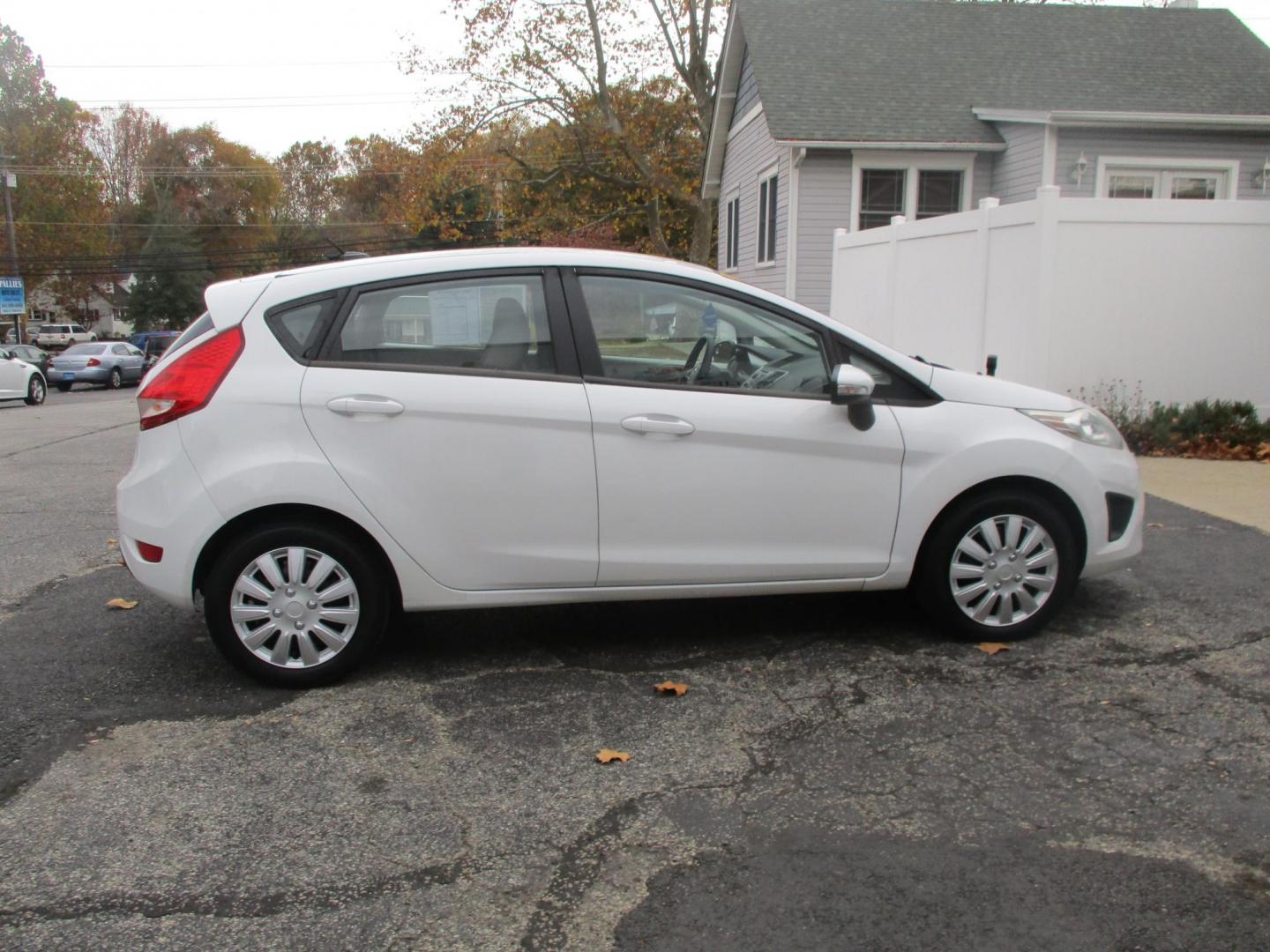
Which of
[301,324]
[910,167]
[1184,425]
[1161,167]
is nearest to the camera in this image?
[301,324]

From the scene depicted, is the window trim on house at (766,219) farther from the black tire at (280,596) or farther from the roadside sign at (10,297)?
the roadside sign at (10,297)

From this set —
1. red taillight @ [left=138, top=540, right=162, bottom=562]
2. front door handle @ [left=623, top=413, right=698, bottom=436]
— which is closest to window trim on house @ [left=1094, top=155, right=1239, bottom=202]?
front door handle @ [left=623, top=413, right=698, bottom=436]

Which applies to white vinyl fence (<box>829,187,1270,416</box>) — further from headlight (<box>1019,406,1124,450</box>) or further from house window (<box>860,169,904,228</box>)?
house window (<box>860,169,904,228</box>)

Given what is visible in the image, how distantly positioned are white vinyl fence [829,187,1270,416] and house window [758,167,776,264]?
30.7 ft

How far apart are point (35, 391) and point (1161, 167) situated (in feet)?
78.3

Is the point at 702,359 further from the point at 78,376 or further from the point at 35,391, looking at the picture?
the point at 78,376

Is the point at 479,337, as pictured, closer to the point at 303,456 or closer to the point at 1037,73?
the point at 303,456

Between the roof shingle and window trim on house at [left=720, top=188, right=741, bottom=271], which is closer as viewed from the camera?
the roof shingle

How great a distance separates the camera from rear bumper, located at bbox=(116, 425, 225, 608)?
4207mm

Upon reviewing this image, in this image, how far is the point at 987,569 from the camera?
4.79m

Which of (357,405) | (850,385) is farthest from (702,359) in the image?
(357,405)

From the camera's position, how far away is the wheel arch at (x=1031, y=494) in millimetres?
4762

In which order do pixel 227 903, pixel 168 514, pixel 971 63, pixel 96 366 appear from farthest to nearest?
pixel 96 366
pixel 971 63
pixel 168 514
pixel 227 903

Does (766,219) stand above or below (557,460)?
above
